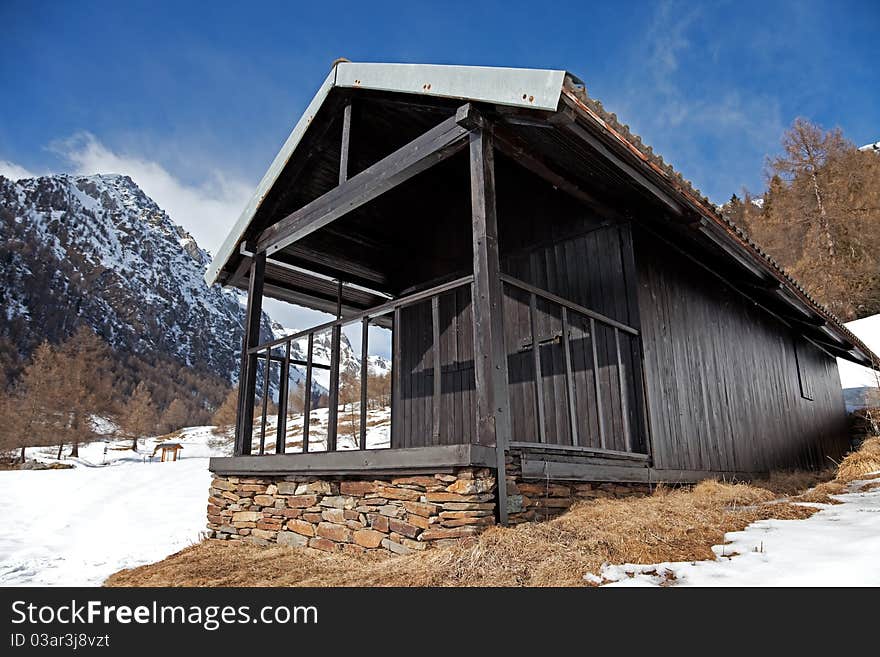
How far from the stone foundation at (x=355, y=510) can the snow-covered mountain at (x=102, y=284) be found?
93.8 metres

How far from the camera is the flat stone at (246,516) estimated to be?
6.04 m

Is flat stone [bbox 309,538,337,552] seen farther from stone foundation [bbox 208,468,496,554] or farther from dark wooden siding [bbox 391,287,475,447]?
dark wooden siding [bbox 391,287,475,447]

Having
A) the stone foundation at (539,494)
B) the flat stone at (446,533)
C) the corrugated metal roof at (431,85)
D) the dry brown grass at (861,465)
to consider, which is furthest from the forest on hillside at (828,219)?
the flat stone at (446,533)

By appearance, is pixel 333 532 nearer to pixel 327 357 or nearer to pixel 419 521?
pixel 419 521

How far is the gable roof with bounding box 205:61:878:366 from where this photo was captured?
4086 mm

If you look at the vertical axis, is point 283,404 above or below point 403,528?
above

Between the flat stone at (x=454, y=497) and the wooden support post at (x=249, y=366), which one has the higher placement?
the wooden support post at (x=249, y=366)

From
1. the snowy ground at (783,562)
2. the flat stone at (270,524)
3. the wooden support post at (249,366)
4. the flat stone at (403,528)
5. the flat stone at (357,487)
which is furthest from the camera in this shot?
the wooden support post at (249,366)

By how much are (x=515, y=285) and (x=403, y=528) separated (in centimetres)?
204

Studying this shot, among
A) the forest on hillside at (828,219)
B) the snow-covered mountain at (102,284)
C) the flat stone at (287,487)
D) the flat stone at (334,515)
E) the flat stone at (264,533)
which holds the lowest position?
the flat stone at (264,533)

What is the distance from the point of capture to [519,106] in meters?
4.13

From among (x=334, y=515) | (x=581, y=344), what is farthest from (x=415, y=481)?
(x=581, y=344)

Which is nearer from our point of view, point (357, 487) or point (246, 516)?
point (357, 487)

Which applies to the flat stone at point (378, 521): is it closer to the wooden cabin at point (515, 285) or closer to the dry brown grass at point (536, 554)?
the dry brown grass at point (536, 554)
